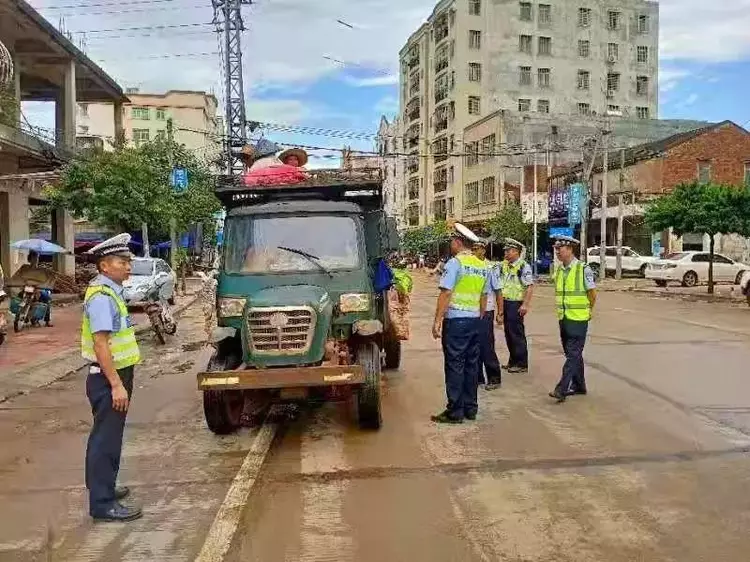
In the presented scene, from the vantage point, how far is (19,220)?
27.7 meters

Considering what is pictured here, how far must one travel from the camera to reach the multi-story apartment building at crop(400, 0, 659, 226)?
79.4 m

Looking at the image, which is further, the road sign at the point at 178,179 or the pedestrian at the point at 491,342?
the road sign at the point at 178,179

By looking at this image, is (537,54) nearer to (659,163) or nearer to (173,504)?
(659,163)

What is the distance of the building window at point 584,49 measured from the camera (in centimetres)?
8225

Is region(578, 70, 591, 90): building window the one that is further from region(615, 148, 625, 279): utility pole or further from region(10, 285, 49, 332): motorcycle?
region(10, 285, 49, 332): motorcycle

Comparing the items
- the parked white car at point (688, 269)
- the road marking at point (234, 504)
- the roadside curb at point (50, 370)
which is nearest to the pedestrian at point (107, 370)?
the road marking at point (234, 504)

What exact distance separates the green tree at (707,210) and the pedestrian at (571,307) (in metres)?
19.7

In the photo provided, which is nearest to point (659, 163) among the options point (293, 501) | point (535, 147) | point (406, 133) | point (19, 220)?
point (535, 147)

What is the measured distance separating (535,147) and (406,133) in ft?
135

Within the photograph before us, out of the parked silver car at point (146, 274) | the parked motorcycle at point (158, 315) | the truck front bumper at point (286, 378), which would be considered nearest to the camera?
the truck front bumper at point (286, 378)

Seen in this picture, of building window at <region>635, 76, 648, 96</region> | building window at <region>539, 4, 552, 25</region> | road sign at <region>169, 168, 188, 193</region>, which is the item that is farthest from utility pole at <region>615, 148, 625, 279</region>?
building window at <region>635, 76, 648, 96</region>

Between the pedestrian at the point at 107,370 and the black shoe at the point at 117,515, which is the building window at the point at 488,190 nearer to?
the pedestrian at the point at 107,370

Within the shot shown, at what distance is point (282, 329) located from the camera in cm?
721

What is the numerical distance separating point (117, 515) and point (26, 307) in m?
14.1
